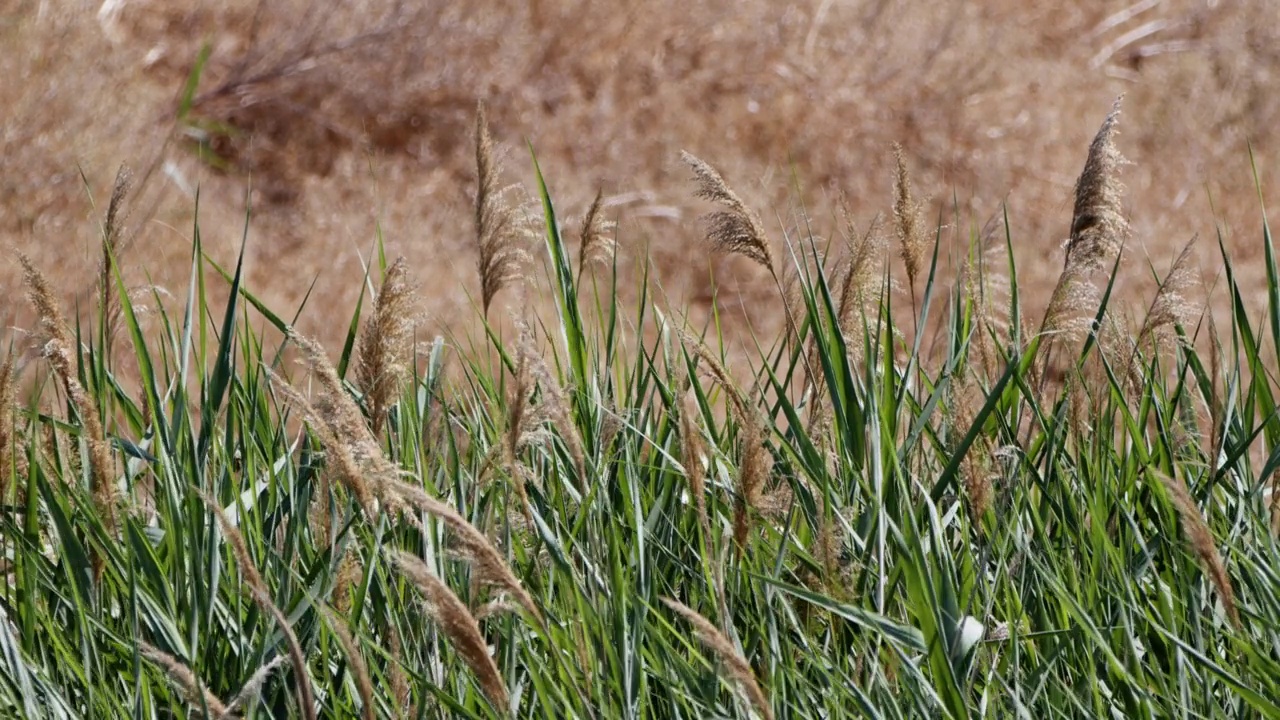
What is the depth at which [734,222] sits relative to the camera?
1124mm

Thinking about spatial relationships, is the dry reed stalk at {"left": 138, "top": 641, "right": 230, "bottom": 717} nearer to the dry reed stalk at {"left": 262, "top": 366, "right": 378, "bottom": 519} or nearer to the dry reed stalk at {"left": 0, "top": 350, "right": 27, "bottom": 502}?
the dry reed stalk at {"left": 262, "top": 366, "right": 378, "bottom": 519}

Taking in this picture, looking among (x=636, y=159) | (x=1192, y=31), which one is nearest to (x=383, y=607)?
(x=636, y=159)

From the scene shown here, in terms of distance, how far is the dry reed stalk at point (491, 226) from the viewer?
121cm

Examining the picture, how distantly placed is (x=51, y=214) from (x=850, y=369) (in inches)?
148

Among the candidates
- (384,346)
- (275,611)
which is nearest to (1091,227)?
(384,346)

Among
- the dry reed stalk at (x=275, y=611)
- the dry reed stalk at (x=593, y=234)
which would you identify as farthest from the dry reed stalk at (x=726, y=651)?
the dry reed stalk at (x=593, y=234)

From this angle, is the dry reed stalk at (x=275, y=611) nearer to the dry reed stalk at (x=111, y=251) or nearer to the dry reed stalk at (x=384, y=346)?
the dry reed stalk at (x=384, y=346)

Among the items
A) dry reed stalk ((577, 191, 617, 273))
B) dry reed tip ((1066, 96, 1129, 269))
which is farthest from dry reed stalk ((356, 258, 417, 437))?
dry reed tip ((1066, 96, 1129, 269))

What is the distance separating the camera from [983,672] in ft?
3.62

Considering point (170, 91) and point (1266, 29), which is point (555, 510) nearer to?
point (170, 91)

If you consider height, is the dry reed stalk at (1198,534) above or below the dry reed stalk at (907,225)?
below

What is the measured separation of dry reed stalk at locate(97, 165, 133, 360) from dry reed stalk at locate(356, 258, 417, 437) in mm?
270

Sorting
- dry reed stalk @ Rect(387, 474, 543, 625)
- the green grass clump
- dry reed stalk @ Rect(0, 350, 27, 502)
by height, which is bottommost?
the green grass clump

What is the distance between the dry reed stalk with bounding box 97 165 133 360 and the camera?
46.0 inches
